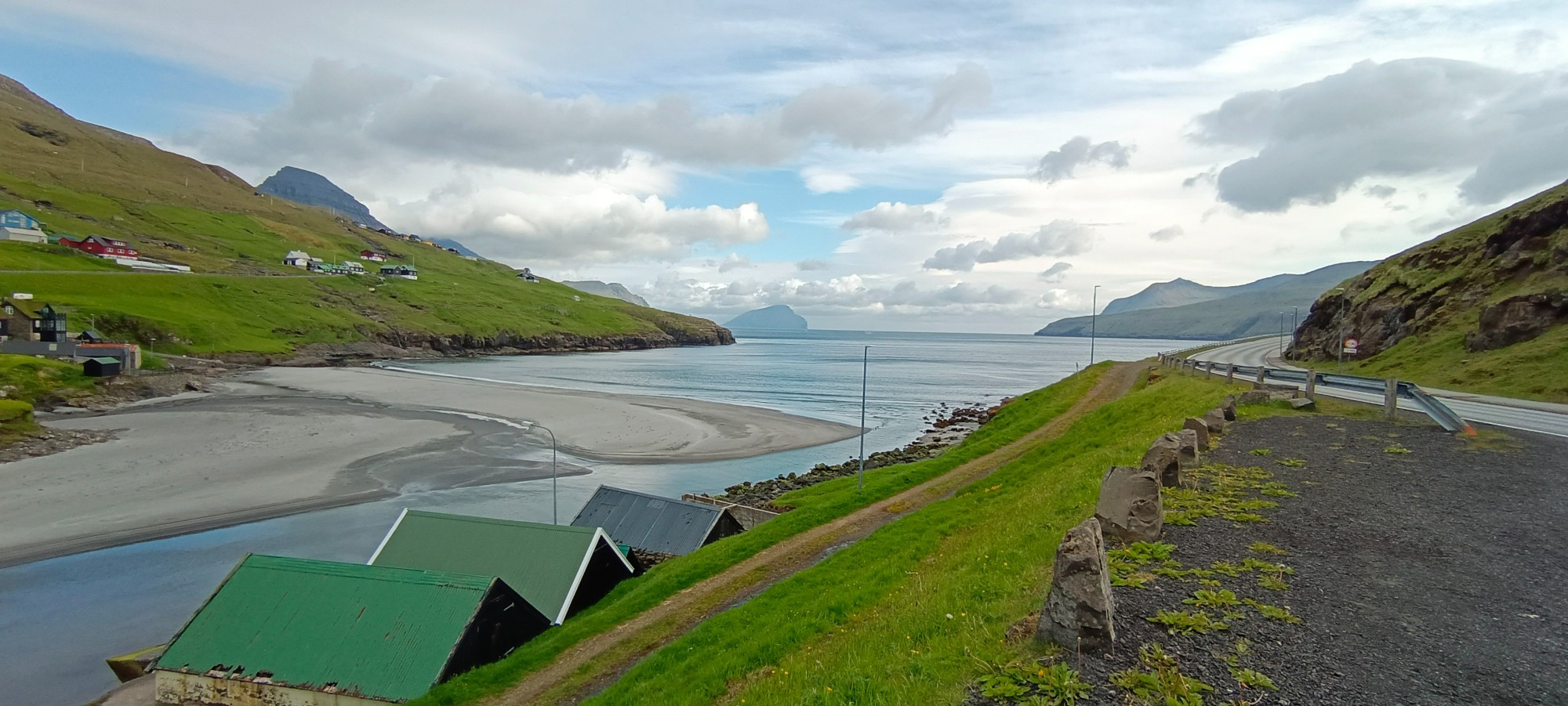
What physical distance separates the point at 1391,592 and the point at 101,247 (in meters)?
205

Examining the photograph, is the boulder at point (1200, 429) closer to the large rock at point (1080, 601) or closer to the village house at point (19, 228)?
the large rock at point (1080, 601)

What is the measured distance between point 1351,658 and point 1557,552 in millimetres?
6484

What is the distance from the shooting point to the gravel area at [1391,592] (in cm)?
691

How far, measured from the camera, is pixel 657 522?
3123 centimetres

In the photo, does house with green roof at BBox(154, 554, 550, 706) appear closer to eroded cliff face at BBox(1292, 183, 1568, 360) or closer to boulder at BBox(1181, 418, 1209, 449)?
boulder at BBox(1181, 418, 1209, 449)

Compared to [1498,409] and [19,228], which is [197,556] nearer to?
[1498,409]

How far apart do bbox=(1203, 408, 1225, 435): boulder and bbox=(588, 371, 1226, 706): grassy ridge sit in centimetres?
170

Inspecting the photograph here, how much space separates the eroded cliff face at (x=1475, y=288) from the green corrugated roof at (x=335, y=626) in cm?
5347

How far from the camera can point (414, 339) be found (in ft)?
528

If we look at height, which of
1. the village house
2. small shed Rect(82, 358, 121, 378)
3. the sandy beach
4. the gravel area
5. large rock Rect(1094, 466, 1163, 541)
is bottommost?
the sandy beach

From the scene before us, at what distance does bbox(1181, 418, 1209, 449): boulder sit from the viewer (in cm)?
1935

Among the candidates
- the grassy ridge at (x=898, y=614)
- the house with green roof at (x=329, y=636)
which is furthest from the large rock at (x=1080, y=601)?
the house with green roof at (x=329, y=636)

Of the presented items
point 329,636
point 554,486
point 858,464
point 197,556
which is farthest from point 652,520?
point 858,464

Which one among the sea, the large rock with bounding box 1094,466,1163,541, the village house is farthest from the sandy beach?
the village house
